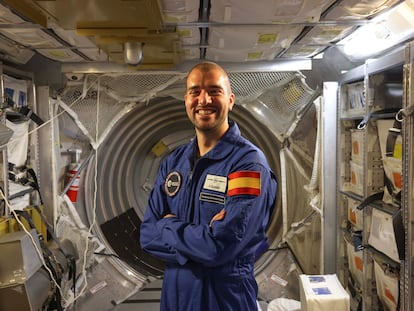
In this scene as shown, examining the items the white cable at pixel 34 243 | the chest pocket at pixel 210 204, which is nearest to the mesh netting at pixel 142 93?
the white cable at pixel 34 243

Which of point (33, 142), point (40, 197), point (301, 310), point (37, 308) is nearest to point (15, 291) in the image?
point (37, 308)

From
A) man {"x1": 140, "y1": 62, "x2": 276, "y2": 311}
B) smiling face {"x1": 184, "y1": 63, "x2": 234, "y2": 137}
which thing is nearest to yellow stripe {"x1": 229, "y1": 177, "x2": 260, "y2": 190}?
man {"x1": 140, "y1": 62, "x2": 276, "y2": 311}

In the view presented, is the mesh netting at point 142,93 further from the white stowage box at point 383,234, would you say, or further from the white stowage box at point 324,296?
the white stowage box at point 324,296

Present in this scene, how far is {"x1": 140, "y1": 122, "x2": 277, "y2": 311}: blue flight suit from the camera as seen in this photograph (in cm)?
174

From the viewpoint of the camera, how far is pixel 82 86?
10.4 feet

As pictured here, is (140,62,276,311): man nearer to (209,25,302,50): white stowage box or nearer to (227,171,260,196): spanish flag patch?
(227,171,260,196): spanish flag patch

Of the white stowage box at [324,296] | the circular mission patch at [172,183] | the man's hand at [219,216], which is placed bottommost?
the white stowage box at [324,296]

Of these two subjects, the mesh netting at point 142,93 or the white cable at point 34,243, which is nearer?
the white cable at point 34,243

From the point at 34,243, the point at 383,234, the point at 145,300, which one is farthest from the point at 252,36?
the point at 145,300

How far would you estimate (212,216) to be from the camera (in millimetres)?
1883

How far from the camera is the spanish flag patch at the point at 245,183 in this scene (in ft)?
5.83

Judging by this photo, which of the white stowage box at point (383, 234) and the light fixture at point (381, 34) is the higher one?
the light fixture at point (381, 34)

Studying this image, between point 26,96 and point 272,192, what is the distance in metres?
2.20

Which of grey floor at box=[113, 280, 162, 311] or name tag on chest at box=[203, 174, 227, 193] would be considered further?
grey floor at box=[113, 280, 162, 311]
